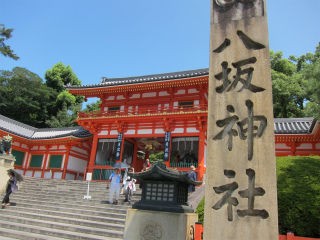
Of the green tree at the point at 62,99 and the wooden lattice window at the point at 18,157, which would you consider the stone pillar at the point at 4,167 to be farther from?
the green tree at the point at 62,99

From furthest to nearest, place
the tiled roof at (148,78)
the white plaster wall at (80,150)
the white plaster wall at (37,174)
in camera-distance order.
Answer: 1. the white plaster wall at (80,150)
2. the white plaster wall at (37,174)
3. the tiled roof at (148,78)

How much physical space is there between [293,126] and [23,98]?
102ft

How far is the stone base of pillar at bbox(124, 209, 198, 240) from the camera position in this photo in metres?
5.42

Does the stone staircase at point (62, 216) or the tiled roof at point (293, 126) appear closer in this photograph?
the stone staircase at point (62, 216)

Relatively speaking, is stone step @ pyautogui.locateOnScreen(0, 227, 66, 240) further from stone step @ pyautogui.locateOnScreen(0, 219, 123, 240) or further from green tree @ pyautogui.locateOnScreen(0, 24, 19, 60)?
green tree @ pyautogui.locateOnScreen(0, 24, 19, 60)

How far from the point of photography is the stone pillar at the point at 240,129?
11.0ft

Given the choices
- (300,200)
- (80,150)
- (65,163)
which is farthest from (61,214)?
(80,150)

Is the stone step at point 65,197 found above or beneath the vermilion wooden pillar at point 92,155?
beneath

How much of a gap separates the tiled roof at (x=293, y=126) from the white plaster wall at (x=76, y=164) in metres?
14.1

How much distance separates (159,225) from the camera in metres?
5.52

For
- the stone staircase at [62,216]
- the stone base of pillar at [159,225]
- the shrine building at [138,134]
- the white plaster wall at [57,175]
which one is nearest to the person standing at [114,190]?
the stone staircase at [62,216]

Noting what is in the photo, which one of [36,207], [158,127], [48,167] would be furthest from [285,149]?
[48,167]

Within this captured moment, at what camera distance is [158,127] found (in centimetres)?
1767

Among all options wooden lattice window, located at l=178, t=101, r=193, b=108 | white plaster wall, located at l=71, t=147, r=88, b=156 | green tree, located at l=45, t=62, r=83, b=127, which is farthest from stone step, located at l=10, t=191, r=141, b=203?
green tree, located at l=45, t=62, r=83, b=127
